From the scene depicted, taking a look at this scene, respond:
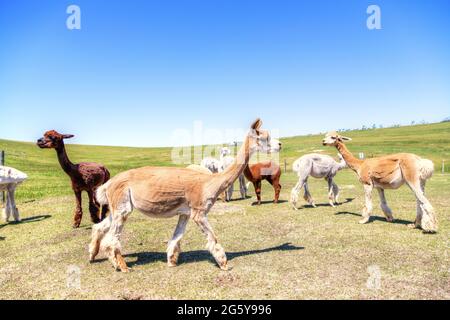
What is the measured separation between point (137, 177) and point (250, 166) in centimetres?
1073

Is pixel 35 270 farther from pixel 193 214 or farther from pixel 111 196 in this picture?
pixel 193 214

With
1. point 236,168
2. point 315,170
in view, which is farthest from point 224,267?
point 315,170

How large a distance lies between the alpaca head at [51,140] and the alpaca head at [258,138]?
267 inches

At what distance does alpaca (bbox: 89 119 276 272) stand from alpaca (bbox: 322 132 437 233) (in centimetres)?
556

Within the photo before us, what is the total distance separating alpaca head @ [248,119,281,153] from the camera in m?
7.50

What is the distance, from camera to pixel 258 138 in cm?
757

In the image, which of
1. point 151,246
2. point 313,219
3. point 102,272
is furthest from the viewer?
→ point 313,219

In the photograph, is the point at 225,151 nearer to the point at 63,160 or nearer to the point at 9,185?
the point at 63,160

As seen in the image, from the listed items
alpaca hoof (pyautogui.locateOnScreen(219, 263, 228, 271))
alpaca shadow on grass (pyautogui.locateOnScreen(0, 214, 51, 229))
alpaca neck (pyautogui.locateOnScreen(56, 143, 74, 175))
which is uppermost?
alpaca neck (pyautogui.locateOnScreen(56, 143, 74, 175))

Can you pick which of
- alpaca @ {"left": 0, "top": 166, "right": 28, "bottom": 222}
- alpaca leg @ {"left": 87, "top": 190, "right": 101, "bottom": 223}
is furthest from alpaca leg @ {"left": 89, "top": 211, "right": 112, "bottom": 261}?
alpaca @ {"left": 0, "top": 166, "right": 28, "bottom": 222}

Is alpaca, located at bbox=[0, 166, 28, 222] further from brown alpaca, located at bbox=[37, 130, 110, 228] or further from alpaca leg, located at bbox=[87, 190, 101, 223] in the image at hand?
alpaca leg, located at bbox=[87, 190, 101, 223]

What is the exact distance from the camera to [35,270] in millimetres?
7473
